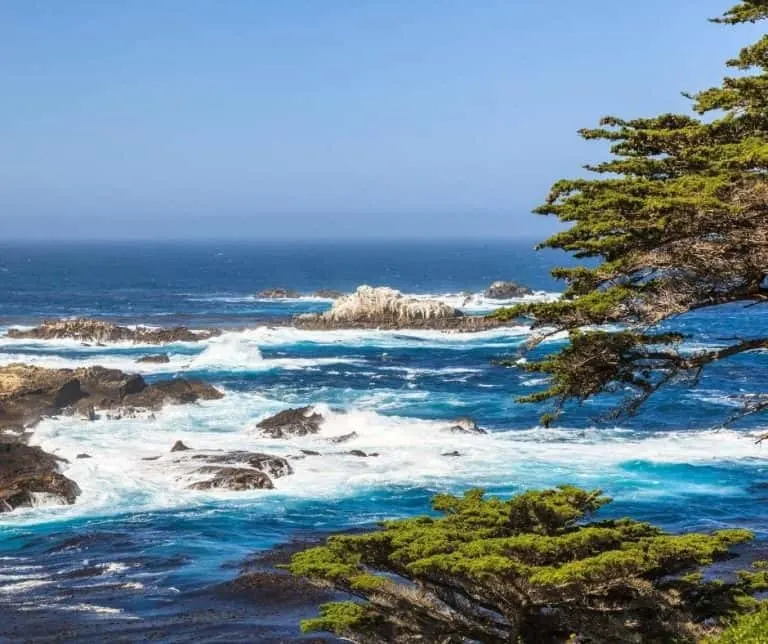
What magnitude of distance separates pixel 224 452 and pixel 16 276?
145002mm

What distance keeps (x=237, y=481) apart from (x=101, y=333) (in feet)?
160

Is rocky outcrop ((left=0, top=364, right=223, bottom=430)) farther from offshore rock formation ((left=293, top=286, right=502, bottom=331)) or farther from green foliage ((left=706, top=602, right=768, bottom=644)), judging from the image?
green foliage ((left=706, top=602, right=768, bottom=644))

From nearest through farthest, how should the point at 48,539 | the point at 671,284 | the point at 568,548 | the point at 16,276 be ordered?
the point at 568,548 < the point at 671,284 < the point at 48,539 < the point at 16,276

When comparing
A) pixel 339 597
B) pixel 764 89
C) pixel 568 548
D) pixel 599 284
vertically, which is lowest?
pixel 339 597

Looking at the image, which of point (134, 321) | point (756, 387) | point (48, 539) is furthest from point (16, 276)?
point (48, 539)

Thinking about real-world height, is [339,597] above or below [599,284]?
below

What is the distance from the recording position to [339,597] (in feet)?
86.3

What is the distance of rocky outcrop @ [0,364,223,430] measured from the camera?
51031 millimetres

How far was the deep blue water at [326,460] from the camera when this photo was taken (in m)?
29.1

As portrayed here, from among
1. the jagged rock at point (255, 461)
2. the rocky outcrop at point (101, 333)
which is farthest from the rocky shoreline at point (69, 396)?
the rocky outcrop at point (101, 333)

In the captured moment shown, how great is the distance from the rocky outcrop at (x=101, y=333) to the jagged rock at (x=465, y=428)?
1530 inches

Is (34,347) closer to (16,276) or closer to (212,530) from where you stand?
(212,530)

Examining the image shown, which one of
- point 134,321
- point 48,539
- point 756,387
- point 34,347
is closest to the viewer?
point 48,539

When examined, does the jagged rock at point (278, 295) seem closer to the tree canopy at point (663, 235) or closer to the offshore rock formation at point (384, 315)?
the offshore rock formation at point (384, 315)
